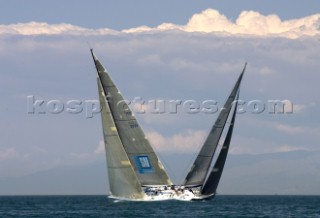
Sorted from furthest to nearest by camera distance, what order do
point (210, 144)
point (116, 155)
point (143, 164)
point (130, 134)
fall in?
1. point (210, 144)
2. point (143, 164)
3. point (130, 134)
4. point (116, 155)

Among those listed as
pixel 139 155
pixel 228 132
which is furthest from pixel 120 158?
pixel 228 132

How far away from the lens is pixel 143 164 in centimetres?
Answer: 7838

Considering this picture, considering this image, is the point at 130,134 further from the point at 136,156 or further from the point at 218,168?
the point at 218,168

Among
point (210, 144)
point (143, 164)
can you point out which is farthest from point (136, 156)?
point (210, 144)

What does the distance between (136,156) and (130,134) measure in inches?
101

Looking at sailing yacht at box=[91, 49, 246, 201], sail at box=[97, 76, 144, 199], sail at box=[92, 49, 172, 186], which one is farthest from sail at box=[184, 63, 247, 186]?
sail at box=[97, 76, 144, 199]

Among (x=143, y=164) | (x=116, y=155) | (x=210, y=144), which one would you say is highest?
(x=210, y=144)

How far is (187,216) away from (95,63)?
20973 millimetres

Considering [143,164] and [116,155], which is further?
[143,164]

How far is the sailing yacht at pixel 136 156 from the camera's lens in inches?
3024

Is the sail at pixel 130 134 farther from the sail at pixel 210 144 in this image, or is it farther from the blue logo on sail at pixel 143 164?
the sail at pixel 210 144

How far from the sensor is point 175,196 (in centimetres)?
7894

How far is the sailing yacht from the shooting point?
76812 mm

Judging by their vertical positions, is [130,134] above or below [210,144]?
above
